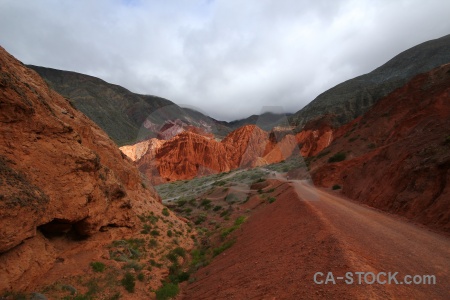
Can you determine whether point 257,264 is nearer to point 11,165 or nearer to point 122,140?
point 11,165

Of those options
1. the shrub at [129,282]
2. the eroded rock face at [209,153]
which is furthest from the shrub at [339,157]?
the eroded rock face at [209,153]

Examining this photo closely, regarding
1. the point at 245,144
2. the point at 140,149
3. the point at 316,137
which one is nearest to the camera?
the point at 316,137

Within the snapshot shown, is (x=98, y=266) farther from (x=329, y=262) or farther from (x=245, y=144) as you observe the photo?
(x=245, y=144)

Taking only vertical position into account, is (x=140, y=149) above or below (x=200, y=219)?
above

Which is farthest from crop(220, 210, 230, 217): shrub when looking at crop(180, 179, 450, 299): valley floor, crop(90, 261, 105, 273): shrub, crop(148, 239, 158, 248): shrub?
crop(90, 261, 105, 273): shrub

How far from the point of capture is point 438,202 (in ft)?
36.2

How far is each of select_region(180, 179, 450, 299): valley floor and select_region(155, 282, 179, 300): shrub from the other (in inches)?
16.6

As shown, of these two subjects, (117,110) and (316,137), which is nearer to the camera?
(316,137)

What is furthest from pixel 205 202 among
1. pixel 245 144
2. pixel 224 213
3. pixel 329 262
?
pixel 245 144

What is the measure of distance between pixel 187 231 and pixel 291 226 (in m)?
8.34

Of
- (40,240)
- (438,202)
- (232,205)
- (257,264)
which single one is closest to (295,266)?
(257,264)

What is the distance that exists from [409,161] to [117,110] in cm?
14906

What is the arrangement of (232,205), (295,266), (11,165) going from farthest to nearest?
(232,205) < (11,165) < (295,266)

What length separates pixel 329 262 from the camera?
574 centimetres
